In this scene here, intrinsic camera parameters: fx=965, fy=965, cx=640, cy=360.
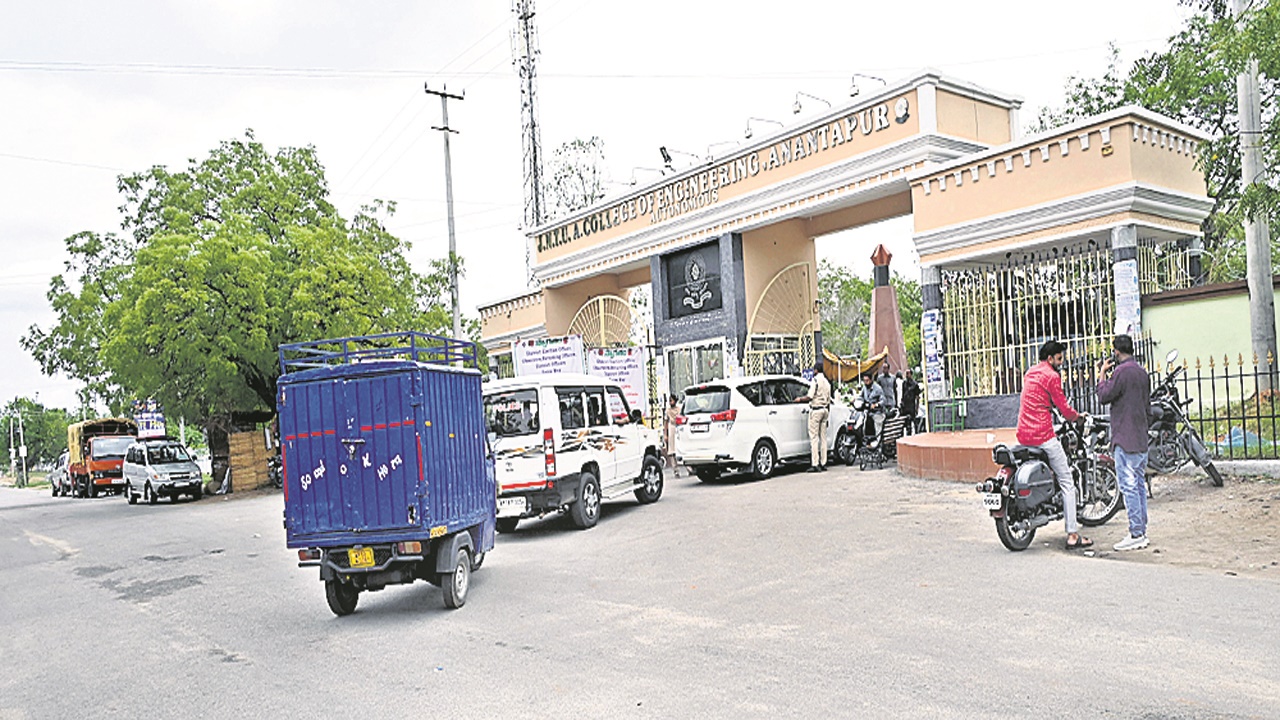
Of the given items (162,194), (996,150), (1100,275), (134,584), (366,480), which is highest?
(162,194)

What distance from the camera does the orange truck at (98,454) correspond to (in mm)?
33844

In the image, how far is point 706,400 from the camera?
51.6ft

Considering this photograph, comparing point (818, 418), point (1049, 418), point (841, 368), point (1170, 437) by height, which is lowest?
point (1170, 437)

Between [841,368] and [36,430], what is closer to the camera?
[841,368]

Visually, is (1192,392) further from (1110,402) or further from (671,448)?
(671,448)

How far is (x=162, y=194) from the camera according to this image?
29.0 metres

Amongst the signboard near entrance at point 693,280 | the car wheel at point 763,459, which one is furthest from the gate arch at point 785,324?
the car wheel at point 763,459

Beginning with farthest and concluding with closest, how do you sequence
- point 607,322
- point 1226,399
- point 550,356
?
point 607,322 → point 550,356 → point 1226,399

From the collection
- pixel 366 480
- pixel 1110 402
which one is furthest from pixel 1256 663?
pixel 366 480

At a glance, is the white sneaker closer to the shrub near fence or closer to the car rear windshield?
the shrub near fence

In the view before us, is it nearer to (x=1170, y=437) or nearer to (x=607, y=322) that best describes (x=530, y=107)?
(x=607, y=322)

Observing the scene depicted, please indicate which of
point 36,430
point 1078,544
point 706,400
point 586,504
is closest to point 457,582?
point 586,504

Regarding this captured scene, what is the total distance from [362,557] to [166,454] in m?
22.9

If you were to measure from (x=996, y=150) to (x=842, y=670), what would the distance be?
41.4 ft
